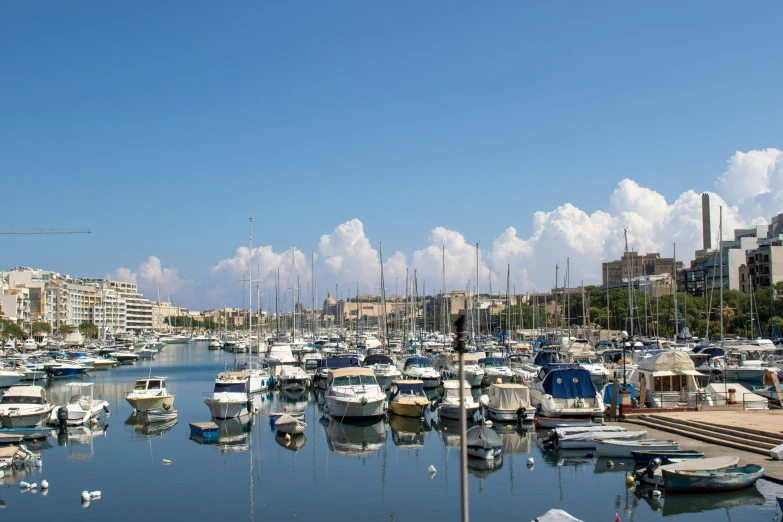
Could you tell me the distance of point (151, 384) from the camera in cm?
5250

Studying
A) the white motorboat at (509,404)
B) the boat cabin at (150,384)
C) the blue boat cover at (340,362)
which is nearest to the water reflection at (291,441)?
the white motorboat at (509,404)

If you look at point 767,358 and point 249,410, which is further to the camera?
point 767,358

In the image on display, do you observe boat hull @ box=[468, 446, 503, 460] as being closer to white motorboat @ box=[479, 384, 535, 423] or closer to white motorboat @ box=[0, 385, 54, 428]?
white motorboat @ box=[479, 384, 535, 423]

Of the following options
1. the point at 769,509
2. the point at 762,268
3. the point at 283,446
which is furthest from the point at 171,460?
the point at 762,268

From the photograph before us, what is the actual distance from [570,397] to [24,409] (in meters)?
30.9

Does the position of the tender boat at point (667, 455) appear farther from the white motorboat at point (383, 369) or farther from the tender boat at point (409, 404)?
the white motorboat at point (383, 369)

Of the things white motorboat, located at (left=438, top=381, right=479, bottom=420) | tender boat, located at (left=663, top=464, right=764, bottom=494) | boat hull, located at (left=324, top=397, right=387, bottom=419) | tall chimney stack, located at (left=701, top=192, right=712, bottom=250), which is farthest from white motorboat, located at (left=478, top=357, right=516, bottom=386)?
tall chimney stack, located at (left=701, top=192, right=712, bottom=250)

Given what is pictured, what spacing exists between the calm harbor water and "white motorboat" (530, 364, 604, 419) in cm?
232

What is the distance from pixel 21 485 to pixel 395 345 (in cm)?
7656

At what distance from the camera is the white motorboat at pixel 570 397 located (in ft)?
137

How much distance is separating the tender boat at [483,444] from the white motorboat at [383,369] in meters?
27.2

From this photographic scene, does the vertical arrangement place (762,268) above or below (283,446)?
above

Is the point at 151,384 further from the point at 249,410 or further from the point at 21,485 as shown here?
the point at 21,485

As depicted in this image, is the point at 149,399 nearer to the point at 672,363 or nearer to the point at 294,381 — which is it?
the point at 294,381
